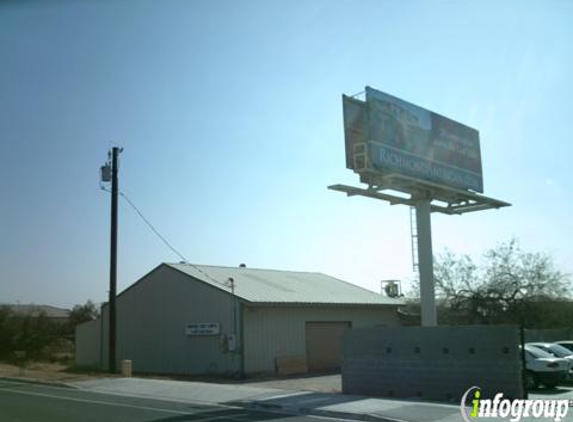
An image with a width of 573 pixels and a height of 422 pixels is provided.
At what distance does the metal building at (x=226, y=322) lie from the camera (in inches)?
1129

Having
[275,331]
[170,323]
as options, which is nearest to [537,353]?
[275,331]

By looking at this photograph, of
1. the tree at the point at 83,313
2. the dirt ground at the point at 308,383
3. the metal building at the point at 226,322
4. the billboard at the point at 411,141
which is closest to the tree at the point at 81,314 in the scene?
the tree at the point at 83,313

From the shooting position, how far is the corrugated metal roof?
1196 inches

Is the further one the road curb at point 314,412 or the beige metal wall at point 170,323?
the beige metal wall at point 170,323

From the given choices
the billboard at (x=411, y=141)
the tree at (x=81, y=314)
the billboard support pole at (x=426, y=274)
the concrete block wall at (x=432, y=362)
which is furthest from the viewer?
the tree at (x=81, y=314)

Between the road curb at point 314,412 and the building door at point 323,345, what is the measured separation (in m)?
14.5

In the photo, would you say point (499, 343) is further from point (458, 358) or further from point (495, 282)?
point (495, 282)

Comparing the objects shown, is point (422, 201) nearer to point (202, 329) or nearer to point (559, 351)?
point (559, 351)

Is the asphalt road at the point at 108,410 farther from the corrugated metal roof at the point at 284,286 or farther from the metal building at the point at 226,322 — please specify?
the corrugated metal roof at the point at 284,286

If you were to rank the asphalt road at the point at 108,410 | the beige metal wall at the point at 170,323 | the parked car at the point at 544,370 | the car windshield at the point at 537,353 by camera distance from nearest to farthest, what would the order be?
the asphalt road at the point at 108,410 → the parked car at the point at 544,370 → the car windshield at the point at 537,353 → the beige metal wall at the point at 170,323

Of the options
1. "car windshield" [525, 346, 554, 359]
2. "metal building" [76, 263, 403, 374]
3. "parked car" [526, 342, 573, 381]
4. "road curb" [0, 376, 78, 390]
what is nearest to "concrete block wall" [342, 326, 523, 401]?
"car windshield" [525, 346, 554, 359]

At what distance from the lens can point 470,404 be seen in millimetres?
16391

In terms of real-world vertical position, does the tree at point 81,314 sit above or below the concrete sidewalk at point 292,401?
above

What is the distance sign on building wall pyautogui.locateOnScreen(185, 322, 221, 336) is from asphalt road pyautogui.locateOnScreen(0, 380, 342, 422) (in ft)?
31.0
